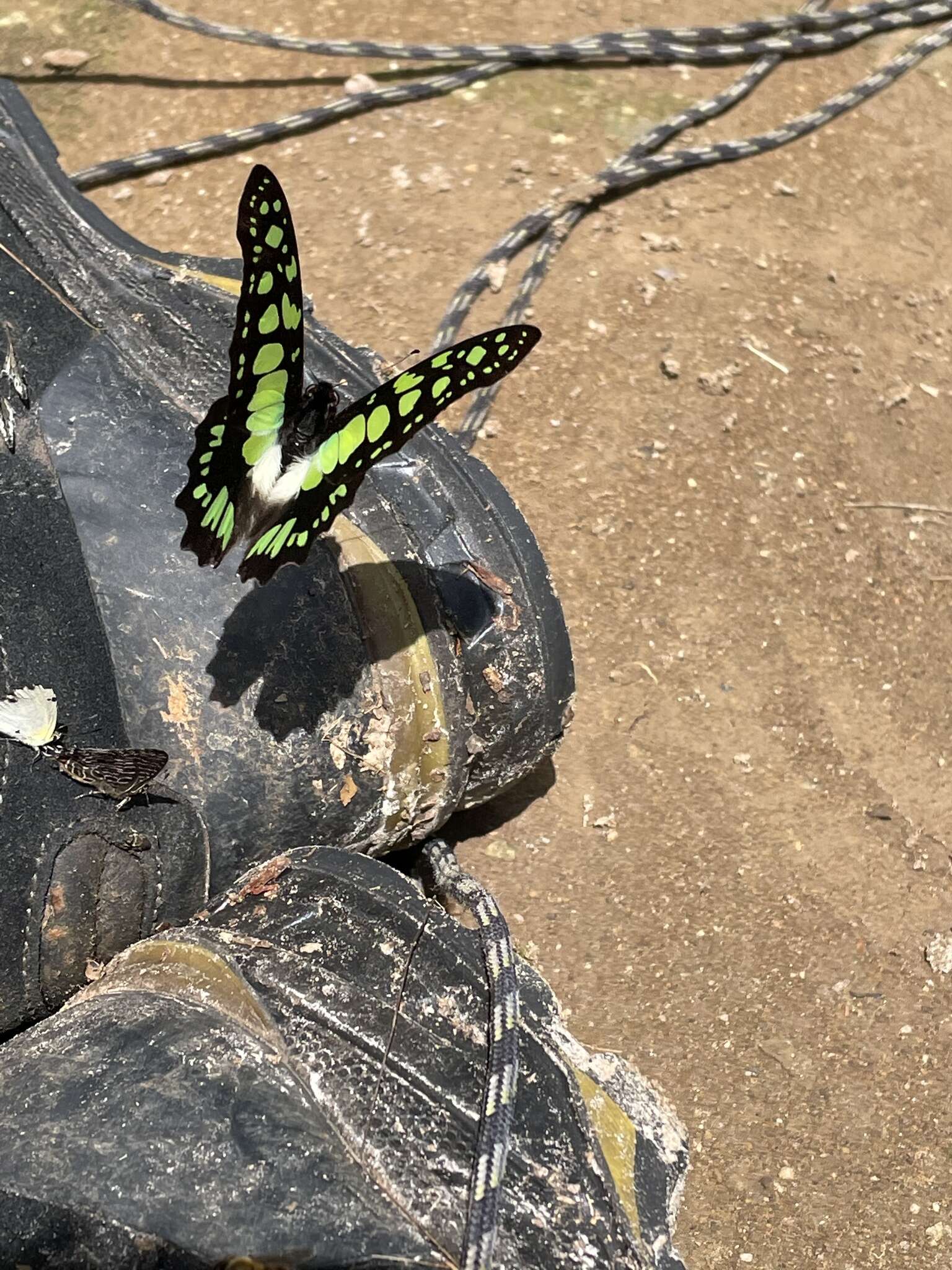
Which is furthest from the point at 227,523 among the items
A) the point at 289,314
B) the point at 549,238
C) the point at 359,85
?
the point at 359,85

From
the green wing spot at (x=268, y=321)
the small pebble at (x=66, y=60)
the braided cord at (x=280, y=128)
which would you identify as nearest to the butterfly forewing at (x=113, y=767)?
the green wing spot at (x=268, y=321)

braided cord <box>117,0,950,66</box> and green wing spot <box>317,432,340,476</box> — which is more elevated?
braided cord <box>117,0,950,66</box>

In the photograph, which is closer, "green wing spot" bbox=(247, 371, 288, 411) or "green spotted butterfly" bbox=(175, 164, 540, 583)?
"green spotted butterfly" bbox=(175, 164, 540, 583)

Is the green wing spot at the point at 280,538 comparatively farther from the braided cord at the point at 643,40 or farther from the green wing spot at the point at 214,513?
the braided cord at the point at 643,40

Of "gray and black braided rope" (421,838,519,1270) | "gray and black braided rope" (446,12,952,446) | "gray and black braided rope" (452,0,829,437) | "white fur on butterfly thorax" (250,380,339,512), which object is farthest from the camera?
"gray and black braided rope" (446,12,952,446)

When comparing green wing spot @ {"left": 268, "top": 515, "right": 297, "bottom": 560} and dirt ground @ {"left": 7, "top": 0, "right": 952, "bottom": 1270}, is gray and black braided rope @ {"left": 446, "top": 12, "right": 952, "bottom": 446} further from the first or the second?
green wing spot @ {"left": 268, "top": 515, "right": 297, "bottom": 560}

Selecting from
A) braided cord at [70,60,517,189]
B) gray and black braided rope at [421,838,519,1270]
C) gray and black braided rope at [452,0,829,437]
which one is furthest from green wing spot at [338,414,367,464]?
braided cord at [70,60,517,189]

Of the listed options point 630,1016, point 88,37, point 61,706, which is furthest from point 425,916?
point 88,37

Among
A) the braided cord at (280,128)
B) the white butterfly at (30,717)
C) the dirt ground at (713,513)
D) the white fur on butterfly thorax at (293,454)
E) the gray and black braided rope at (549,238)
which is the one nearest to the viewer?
the white butterfly at (30,717)

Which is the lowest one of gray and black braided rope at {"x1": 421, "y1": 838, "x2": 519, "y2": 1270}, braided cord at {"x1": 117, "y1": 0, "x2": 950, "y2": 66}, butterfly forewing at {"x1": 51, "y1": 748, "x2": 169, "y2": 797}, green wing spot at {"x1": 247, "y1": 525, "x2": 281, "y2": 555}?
gray and black braided rope at {"x1": 421, "y1": 838, "x2": 519, "y2": 1270}
